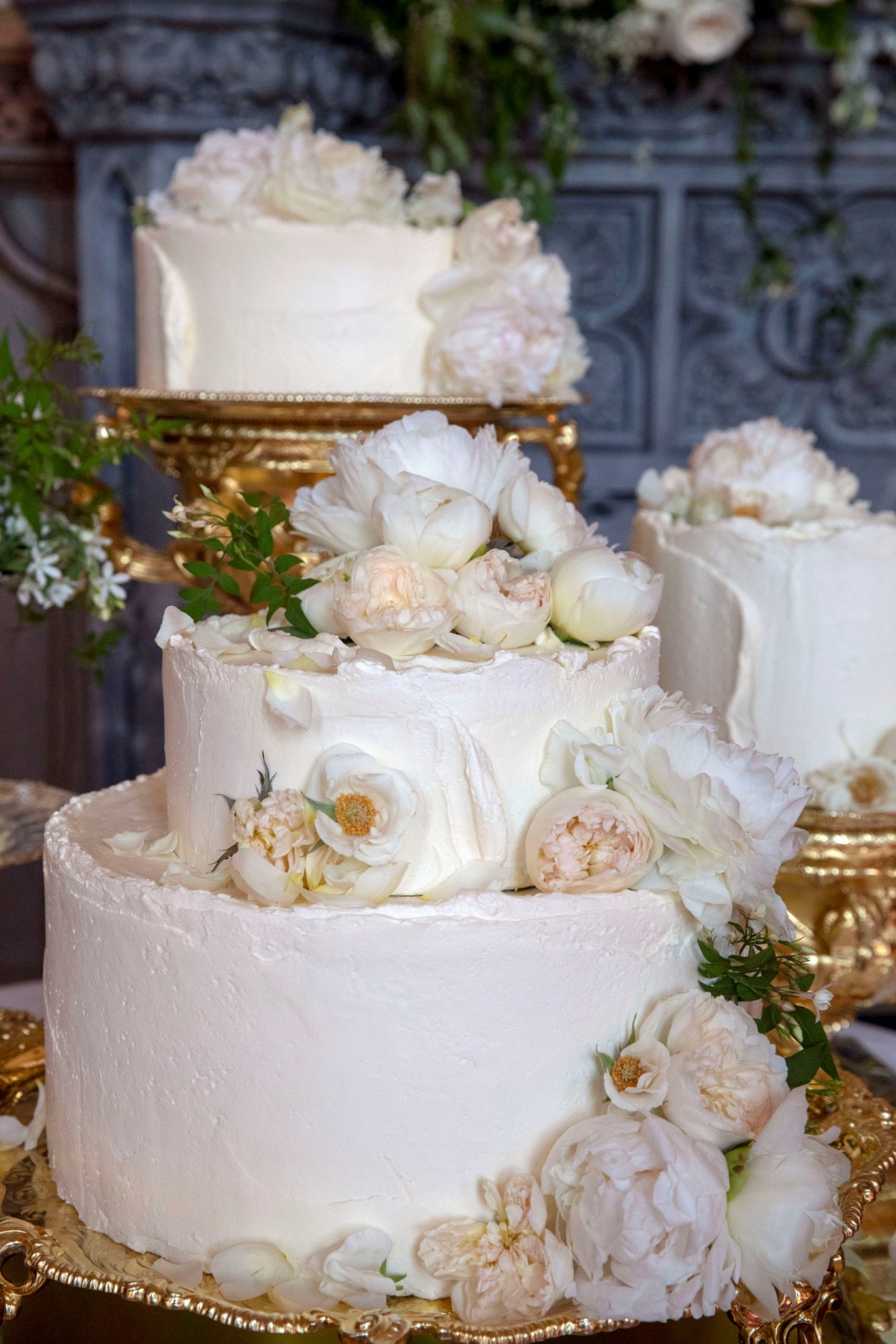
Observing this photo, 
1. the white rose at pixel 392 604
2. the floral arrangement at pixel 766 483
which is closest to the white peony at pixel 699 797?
the white rose at pixel 392 604

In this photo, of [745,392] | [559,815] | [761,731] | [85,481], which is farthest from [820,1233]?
[745,392]

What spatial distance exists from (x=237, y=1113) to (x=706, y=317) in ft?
7.41

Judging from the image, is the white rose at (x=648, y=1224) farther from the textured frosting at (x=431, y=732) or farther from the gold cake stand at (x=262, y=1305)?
the textured frosting at (x=431, y=732)

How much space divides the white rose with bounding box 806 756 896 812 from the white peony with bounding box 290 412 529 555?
2.28ft

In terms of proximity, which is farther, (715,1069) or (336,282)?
(336,282)

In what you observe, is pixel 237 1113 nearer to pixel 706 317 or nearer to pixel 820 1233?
pixel 820 1233

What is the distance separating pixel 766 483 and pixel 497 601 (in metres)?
0.76

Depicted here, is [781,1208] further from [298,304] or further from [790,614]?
[298,304]

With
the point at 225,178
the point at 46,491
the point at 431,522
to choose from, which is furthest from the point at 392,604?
the point at 225,178

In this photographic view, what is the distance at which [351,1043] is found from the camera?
1039 millimetres

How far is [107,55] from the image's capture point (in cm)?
257

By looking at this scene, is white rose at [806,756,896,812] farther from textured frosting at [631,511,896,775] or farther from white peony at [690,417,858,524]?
white peony at [690,417,858,524]

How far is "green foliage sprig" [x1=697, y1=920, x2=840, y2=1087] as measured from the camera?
3.66ft

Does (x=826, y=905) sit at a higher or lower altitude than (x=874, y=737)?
lower
